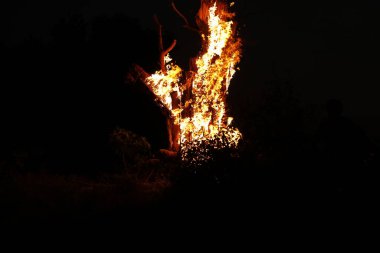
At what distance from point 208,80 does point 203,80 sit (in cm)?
15

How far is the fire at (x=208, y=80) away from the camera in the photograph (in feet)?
37.5

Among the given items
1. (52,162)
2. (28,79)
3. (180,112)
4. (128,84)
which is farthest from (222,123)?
(28,79)

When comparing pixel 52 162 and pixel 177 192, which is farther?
pixel 52 162

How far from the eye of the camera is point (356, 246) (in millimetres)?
5371

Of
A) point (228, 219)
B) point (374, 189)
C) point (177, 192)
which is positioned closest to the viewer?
point (374, 189)

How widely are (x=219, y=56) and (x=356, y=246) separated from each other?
278 inches

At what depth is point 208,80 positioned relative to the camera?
11398 mm

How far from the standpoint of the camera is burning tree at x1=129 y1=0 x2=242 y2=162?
1144 cm

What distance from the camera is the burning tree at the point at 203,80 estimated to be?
1144 cm

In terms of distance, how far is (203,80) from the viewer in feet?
37.7

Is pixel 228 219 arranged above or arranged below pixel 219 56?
below

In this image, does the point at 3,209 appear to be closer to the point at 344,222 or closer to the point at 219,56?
the point at 344,222

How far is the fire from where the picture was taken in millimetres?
11422

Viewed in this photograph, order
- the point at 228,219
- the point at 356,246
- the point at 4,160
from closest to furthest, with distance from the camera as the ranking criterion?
1. the point at 356,246
2. the point at 228,219
3. the point at 4,160
